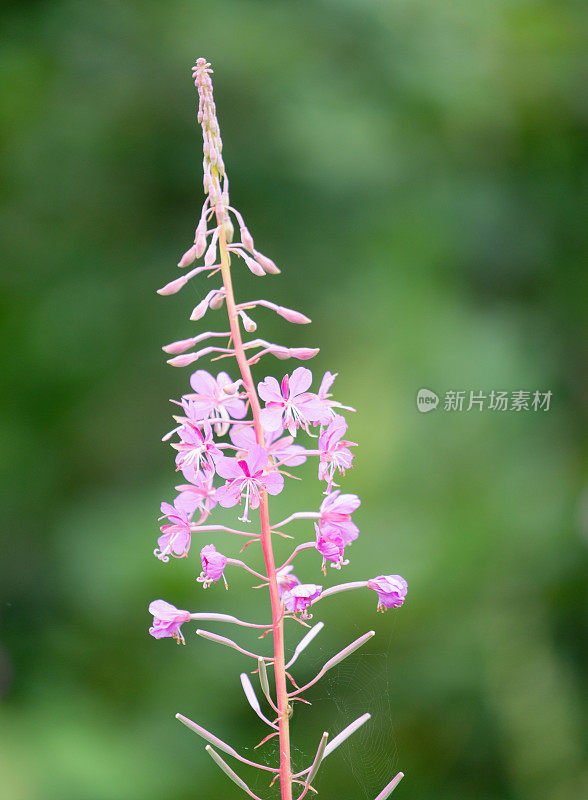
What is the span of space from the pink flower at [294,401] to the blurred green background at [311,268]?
284 centimetres

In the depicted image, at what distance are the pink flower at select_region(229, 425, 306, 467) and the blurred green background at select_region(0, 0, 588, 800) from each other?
2.87 meters

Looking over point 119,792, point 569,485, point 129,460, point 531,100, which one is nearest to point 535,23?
point 531,100

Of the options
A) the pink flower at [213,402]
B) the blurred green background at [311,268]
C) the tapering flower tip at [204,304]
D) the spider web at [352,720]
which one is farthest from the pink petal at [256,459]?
the blurred green background at [311,268]

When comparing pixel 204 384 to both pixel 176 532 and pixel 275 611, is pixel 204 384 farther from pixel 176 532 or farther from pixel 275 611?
pixel 275 611

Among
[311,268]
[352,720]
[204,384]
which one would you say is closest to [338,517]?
[204,384]

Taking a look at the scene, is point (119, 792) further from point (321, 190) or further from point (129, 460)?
point (321, 190)

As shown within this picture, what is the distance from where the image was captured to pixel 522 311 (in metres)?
4.91

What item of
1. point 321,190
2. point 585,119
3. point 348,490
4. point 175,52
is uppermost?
point 175,52

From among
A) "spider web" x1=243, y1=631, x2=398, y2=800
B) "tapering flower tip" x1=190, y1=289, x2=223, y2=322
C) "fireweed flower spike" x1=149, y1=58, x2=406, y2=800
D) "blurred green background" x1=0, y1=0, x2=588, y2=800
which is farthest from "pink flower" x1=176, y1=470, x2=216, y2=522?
"blurred green background" x1=0, y1=0, x2=588, y2=800

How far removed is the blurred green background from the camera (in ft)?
13.4

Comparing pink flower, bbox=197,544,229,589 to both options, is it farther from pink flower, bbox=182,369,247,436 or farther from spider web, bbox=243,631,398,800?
spider web, bbox=243,631,398,800

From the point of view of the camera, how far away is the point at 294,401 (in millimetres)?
1083

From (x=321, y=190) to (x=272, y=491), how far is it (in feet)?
13.7

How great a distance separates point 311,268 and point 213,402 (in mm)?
4030
